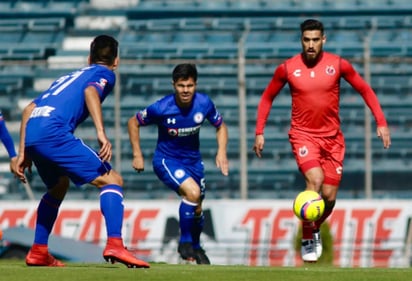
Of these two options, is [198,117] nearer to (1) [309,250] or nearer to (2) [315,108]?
(2) [315,108]

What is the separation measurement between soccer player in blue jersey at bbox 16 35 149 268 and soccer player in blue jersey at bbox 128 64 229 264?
2738mm

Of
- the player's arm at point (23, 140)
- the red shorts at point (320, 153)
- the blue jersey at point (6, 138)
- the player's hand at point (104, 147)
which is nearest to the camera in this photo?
the player's hand at point (104, 147)

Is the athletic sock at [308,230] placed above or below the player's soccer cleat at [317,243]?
above

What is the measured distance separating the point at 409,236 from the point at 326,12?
25.5 feet

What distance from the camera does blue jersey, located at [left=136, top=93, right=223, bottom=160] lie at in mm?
12492

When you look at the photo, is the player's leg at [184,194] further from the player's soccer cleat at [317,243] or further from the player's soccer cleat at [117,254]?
the player's soccer cleat at [117,254]

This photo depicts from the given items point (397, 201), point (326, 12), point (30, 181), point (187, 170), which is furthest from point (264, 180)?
point (187, 170)

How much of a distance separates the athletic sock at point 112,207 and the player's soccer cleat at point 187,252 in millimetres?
3154

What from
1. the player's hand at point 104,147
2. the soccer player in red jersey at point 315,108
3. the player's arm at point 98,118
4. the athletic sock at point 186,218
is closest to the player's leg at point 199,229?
the athletic sock at point 186,218

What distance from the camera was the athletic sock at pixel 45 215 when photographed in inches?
396

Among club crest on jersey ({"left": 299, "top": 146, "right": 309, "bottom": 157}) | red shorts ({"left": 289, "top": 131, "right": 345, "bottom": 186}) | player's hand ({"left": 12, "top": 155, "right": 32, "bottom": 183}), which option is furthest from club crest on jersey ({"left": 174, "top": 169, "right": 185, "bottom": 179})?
player's hand ({"left": 12, "top": 155, "right": 32, "bottom": 183})

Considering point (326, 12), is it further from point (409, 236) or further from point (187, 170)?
point (187, 170)

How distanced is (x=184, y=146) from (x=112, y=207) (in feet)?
11.3

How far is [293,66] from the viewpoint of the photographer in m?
11.6
